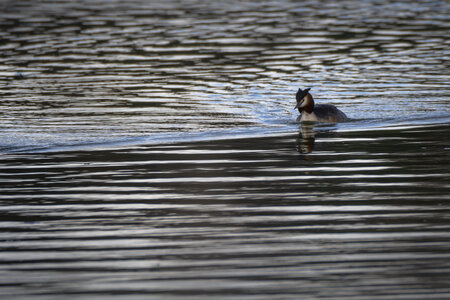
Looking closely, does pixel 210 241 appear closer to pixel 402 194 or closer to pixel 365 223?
pixel 365 223

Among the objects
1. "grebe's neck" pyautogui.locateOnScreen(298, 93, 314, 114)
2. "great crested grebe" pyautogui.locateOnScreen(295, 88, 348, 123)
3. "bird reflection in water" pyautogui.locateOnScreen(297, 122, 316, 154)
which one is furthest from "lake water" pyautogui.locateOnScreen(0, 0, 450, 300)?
"grebe's neck" pyautogui.locateOnScreen(298, 93, 314, 114)

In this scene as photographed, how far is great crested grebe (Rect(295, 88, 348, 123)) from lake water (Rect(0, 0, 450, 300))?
9.5 inches

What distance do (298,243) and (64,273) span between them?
2158 mm

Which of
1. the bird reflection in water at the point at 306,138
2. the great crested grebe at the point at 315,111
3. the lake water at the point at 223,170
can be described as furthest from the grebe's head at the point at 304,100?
the lake water at the point at 223,170

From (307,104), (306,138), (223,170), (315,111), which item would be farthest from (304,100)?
(223,170)

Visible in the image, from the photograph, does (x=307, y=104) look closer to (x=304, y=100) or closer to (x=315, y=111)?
(x=304, y=100)

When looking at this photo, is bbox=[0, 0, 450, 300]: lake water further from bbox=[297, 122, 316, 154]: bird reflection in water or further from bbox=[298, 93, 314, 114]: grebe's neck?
bbox=[298, 93, 314, 114]: grebe's neck

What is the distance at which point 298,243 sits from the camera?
8453 millimetres

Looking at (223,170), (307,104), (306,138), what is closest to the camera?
(223,170)

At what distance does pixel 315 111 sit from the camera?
17.7m

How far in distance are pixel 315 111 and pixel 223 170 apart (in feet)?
19.3

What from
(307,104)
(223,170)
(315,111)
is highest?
(223,170)

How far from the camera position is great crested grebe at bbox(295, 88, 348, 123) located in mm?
17562

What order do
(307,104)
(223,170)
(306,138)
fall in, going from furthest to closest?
(307,104) → (306,138) → (223,170)
